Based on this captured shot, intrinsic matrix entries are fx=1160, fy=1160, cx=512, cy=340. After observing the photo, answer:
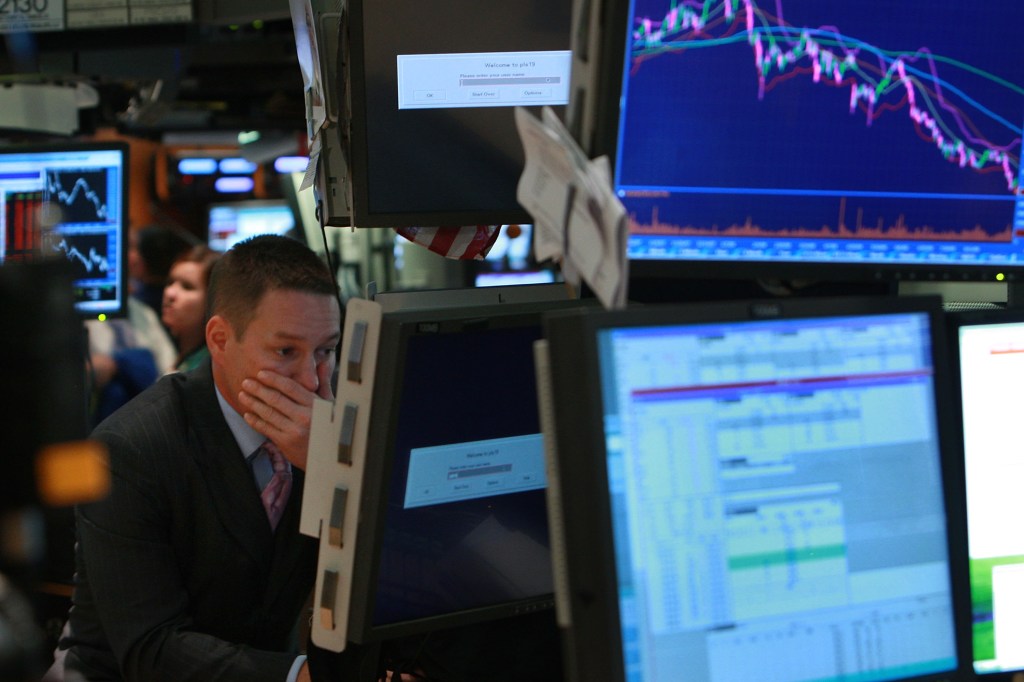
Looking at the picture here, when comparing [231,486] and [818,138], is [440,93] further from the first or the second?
[231,486]

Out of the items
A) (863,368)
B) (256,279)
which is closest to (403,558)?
(863,368)

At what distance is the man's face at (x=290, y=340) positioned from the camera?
2209mm

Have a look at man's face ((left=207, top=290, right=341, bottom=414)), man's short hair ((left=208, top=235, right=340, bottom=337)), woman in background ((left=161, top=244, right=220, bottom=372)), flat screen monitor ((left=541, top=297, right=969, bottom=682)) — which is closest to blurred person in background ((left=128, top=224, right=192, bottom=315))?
woman in background ((left=161, top=244, right=220, bottom=372))

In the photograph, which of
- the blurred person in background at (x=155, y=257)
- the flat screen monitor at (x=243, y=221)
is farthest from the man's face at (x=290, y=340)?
the flat screen monitor at (x=243, y=221)

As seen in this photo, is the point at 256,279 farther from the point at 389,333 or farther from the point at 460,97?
the point at 389,333

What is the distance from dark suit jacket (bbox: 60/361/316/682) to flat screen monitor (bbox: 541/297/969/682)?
3.33 feet

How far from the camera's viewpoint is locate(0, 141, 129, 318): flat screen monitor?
326cm

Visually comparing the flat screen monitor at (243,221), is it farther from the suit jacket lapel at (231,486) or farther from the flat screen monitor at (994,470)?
the flat screen monitor at (994,470)

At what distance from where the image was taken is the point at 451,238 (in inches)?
71.9

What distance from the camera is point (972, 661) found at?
120 centimetres

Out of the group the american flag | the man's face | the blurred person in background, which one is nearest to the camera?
the american flag

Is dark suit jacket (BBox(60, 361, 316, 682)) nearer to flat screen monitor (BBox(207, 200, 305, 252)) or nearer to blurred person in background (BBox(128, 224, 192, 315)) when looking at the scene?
blurred person in background (BBox(128, 224, 192, 315))

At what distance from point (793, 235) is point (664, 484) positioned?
1.29ft

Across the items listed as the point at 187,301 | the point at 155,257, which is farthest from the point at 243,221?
the point at 187,301
